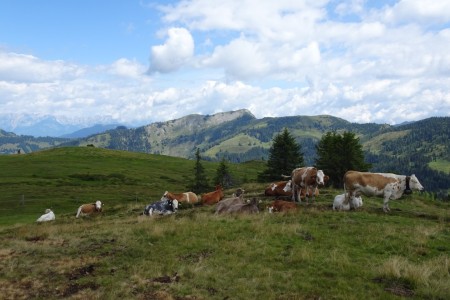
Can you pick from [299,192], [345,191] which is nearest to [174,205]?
[299,192]

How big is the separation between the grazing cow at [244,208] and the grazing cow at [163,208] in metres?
5.26

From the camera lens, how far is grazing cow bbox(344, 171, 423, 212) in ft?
71.6

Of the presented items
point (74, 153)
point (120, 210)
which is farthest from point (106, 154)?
point (120, 210)

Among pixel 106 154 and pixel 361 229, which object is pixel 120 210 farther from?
pixel 106 154

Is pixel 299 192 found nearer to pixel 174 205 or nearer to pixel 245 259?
pixel 174 205

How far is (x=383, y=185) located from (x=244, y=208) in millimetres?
7943

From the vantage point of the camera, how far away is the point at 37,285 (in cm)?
1134

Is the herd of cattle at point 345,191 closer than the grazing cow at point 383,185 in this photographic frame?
No

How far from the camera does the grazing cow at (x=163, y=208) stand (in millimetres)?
26359

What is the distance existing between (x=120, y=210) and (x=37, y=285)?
2122cm

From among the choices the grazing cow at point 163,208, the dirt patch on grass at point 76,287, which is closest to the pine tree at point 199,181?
the grazing cow at point 163,208

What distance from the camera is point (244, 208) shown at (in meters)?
22.9

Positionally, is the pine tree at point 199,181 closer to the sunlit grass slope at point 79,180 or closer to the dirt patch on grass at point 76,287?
the sunlit grass slope at point 79,180

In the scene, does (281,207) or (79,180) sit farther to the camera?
(79,180)
